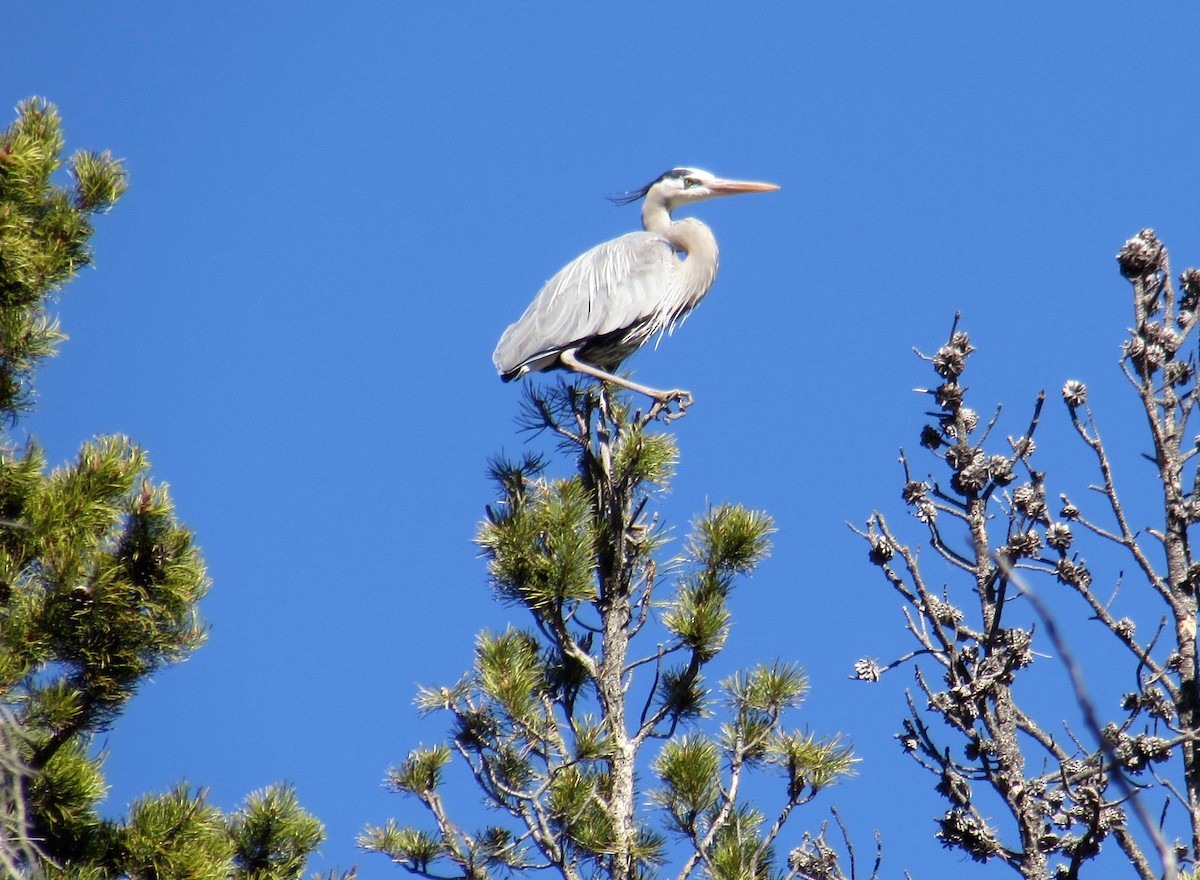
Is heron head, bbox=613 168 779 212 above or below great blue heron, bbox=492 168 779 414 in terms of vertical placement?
above

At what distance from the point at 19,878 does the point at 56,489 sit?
284 centimetres

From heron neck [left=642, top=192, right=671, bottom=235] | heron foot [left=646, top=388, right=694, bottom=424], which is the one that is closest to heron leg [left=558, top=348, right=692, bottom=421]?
heron foot [left=646, top=388, right=694, bottom=424]

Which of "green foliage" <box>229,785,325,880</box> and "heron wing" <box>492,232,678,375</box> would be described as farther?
"heron wing" <box>492,232,678,375</box>

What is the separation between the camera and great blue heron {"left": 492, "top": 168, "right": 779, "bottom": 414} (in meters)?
6.83

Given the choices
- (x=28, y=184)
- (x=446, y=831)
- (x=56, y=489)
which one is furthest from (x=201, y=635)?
(x=28, y=184)

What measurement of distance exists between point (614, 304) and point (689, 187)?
1783mm

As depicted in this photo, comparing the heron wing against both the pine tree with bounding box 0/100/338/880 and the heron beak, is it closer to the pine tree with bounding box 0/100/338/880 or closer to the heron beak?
the heron beak

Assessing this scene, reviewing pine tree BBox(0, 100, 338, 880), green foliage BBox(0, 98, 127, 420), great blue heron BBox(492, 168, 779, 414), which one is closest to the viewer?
pine tree BBox(0, 100, 338, 880)

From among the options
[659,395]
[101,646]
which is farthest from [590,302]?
[101,646]

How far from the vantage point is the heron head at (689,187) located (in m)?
8.50

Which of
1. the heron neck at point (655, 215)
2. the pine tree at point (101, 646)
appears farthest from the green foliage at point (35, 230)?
the heron neck at point (655, 215)

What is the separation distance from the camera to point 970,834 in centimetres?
354

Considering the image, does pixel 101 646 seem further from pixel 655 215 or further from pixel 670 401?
pixel 655 215

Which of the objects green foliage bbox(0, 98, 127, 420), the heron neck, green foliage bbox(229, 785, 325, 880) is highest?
the heron neck
